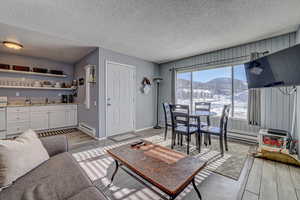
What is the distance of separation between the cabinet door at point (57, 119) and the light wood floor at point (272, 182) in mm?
5228

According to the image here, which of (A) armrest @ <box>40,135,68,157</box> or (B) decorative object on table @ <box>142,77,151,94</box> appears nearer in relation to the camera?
(A) armrest @ <box>40,135,68,157</box>

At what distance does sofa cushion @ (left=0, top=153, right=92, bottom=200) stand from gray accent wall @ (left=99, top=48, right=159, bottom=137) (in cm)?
221

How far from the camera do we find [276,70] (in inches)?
84.7

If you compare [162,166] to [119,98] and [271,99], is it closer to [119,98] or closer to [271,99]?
[119,98]

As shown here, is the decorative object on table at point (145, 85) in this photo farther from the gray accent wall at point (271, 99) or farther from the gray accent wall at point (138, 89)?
the gray accent wall at point (271, 99)

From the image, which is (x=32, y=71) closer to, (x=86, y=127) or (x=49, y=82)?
(x=49, y=82)

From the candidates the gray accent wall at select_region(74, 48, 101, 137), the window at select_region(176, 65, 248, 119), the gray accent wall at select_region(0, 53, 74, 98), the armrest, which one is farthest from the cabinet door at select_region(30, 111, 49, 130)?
the window at select_region(176, 65, 248, 119)

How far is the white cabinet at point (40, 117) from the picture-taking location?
3604 millimetres

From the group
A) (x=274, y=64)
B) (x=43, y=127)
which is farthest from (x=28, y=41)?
(x=274, y=64)

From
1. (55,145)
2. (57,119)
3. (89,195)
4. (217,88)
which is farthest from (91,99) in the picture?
(217,88)

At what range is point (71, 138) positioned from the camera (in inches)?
140

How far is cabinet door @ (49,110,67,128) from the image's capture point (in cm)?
427

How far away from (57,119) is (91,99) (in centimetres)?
175

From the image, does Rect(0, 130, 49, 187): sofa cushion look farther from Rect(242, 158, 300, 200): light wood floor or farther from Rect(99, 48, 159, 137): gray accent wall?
Rect(242, 158, 300, 200): light wood floor
